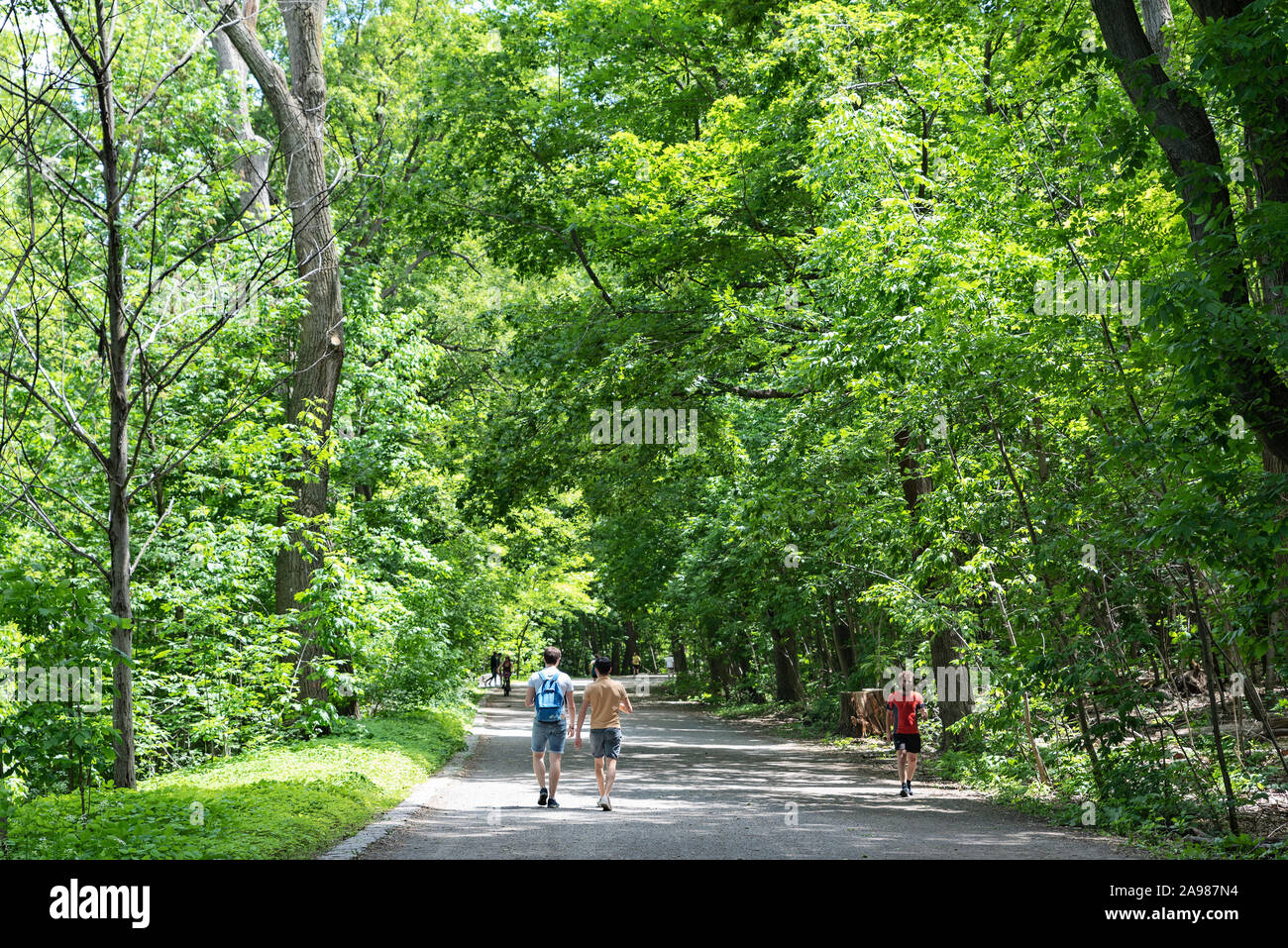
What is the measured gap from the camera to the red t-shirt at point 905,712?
528 inches

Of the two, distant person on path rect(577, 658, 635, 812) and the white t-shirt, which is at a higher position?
the white t-shirt

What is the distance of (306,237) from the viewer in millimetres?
16188

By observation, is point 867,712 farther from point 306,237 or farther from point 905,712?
point 306,237

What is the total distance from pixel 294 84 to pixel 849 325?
30.2 ft

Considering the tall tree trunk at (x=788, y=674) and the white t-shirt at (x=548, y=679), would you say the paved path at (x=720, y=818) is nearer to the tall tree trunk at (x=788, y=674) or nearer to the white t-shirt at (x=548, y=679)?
the white t-shirt at (x=548, y=679)

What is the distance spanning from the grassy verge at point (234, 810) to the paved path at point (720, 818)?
1.80 ft

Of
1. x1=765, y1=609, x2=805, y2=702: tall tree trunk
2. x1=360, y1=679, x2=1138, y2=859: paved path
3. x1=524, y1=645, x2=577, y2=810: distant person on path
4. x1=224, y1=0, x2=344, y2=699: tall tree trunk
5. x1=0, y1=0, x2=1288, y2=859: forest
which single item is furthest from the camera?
x1=765, y1=609, x2=805, y2=702: tall tree trunk

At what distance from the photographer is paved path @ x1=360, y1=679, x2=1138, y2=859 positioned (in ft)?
28.9

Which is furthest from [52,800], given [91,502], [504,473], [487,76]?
[487,76]

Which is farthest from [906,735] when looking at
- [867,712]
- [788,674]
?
[788,674]

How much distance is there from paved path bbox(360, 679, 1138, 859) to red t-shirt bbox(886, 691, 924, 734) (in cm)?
82

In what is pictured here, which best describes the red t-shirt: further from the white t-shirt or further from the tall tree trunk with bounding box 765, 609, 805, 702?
the tall tree trunk with bounding box 765, 609, 805, 702

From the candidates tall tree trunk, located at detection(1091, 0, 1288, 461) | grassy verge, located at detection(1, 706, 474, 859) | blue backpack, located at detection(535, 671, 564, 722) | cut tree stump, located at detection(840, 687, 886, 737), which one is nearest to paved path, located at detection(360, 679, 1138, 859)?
grassy verge, located at detection(1, 706, 474, 859)

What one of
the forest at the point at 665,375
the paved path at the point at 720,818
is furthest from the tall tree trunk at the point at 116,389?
the paved path at the point at 720,818
